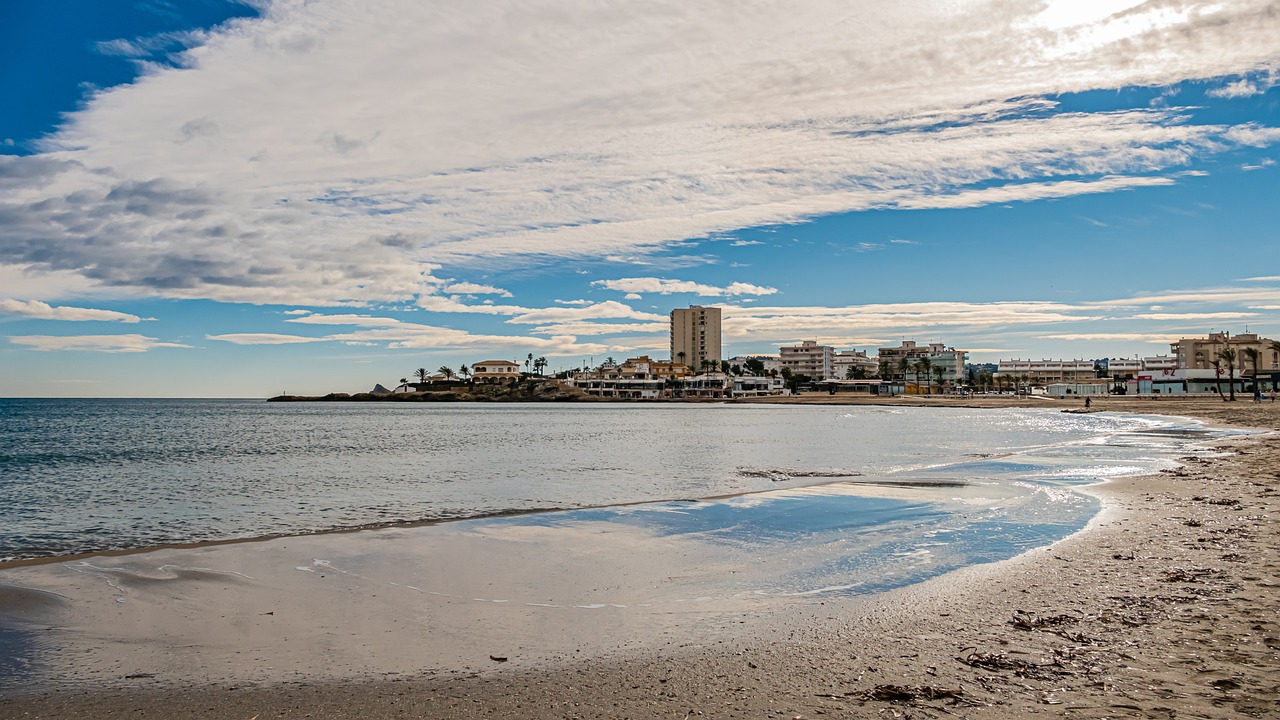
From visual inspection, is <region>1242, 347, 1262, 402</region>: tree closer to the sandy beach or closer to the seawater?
the seawater

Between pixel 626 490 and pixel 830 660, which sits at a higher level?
pixel 830 660

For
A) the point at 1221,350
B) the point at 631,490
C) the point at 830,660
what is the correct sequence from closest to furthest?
the point at 830,660, the point at 631,490, the point at 1221,350

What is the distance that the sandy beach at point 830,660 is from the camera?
5867mm

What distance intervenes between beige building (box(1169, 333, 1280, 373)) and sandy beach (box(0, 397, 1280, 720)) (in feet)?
619

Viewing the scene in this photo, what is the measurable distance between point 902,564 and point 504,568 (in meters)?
5.99

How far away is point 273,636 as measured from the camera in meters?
8.34

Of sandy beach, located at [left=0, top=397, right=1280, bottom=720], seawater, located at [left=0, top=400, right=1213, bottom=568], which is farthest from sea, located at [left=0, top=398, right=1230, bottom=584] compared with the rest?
sandy beach, located at [left=0, top=397, right=1280, bottom=720]

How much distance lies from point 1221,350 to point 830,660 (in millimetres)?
209525

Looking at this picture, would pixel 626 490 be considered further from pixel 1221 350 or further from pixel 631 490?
pixel 1221 350

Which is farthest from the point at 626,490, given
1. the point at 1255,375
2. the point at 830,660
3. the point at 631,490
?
the point at 1255,375

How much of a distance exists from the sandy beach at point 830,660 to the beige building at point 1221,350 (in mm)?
188821

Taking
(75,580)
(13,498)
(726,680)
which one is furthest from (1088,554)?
(13,498)

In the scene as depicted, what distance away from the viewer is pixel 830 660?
696 cm

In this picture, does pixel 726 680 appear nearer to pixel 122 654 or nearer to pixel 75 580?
pixel 122 654
